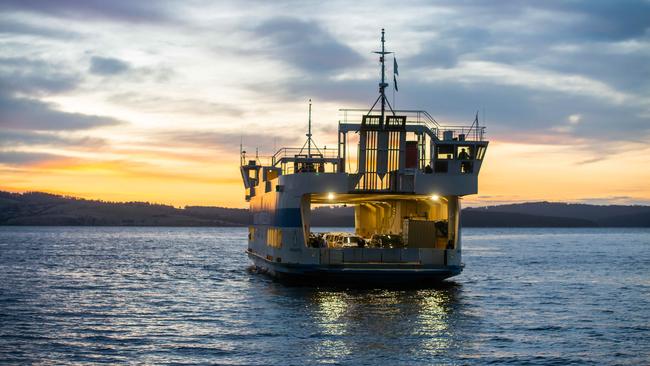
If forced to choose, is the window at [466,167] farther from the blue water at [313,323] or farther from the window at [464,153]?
the blue water at [313,323]

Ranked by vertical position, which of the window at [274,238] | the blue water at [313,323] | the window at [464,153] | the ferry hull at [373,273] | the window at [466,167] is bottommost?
the blue water at [313,323]

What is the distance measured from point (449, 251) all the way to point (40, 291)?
87.6 feet

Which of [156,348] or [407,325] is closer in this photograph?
[156,348]

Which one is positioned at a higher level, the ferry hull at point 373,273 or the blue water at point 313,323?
the ferry hull at point 373,273

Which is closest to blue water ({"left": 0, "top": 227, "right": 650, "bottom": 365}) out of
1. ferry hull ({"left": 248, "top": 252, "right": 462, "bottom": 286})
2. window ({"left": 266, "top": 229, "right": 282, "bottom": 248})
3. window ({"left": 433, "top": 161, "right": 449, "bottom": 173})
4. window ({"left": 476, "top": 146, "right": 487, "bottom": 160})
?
ferry hull ({"left": 248, "top": 252, "right": 462, "bottom": 286})

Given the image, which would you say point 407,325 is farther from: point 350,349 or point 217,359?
point 217,359

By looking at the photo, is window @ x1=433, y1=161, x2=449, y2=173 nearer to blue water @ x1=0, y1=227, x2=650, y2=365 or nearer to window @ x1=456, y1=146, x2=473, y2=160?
window @ x1=456, y1=146, x2=473, y2=160

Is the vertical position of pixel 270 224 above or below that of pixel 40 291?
above

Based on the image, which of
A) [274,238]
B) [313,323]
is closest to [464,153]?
[274,238]

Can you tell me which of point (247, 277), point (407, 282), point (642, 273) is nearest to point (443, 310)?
point (407, 282)

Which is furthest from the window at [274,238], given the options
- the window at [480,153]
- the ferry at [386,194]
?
the window at [480,153]

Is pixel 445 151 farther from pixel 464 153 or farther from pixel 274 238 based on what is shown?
pixel 274 238

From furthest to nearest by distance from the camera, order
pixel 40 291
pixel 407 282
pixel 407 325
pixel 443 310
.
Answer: pixel 40 291, pixel 407 282, pixel 443 310, pixel 407 325

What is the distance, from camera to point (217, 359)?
27.3m
